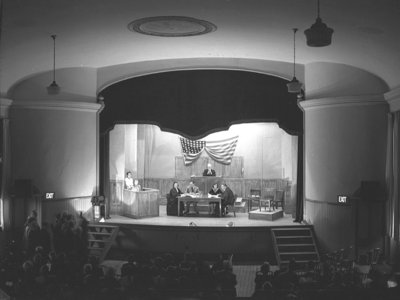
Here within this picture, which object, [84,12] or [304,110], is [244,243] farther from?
[84,12]

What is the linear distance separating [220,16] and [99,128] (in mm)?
7051

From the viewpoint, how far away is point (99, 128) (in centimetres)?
1528

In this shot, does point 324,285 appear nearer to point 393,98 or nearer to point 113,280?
point 113,280

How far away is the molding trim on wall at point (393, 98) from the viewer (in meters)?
11.6

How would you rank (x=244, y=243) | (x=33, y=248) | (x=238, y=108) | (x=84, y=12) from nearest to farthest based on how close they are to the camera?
(x=84, y=12), (x=33, y=248), (x=244, y=243), (x=238, y=108)

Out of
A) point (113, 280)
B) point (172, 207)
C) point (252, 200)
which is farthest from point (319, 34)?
point (252, 200)

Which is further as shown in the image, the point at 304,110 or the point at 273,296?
the point at 304,110

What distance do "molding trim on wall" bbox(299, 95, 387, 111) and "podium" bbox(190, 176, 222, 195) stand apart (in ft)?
14.7

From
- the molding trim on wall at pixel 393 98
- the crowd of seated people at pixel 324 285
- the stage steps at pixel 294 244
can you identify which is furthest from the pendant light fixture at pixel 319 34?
the stage steps at pixel 294 244

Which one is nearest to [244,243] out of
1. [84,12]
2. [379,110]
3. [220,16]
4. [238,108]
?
[238,108]

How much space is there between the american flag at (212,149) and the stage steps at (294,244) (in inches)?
181

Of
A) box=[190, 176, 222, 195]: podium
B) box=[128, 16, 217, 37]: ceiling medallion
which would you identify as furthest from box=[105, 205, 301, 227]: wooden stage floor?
box=[128, 16, 217, 37]: ceiling medallion

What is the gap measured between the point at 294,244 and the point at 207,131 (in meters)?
3.99

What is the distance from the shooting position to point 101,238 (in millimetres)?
14133
